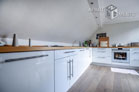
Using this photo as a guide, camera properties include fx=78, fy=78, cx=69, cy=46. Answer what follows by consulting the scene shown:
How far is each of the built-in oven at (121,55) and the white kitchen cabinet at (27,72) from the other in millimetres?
3201

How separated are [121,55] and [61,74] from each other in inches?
124

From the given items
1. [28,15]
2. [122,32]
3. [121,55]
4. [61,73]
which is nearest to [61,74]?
[61,73]

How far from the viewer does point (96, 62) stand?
12.3 ft

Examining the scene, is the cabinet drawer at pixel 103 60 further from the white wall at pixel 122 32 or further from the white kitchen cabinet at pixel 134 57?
the white wall at pixel 122 32

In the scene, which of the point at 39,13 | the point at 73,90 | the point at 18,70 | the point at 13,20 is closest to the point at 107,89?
the point at 73,90

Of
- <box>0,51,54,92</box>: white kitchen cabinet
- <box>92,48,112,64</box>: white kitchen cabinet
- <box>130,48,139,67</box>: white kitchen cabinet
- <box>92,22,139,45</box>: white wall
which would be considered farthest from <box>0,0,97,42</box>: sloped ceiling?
<box>92,22,139,45</box>: white wall

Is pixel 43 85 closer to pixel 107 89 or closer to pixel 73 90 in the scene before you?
pixel 73 90

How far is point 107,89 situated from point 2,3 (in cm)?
224

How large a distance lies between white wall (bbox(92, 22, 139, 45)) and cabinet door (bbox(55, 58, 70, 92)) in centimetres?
353

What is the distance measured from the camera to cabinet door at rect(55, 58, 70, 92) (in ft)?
3.99

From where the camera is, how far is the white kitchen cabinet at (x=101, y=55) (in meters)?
3.49

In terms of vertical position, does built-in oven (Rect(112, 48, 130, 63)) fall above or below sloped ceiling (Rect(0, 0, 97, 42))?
below

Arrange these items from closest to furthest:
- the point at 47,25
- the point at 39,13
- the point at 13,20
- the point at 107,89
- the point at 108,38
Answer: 1. the point at 13,20
2. the point at 39,13
3. the point at 47,25
4. the point at 107,89
5. the point at 108,38

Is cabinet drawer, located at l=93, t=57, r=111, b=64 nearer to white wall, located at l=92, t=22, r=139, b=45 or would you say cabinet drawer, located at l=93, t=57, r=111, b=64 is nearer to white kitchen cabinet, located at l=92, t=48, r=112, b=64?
white kitchen cabinet, located at l=92, t=48, r=112, b=64
